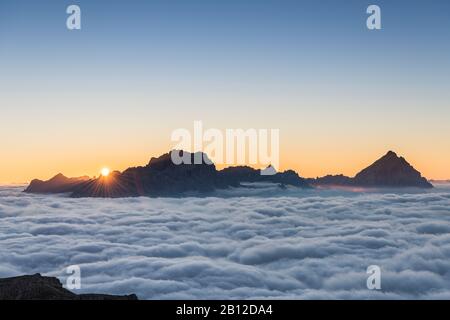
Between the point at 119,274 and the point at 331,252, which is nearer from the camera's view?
the point at 119,274

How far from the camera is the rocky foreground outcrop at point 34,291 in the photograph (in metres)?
34.1

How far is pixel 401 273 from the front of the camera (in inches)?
4712

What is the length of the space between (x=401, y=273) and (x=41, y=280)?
4117 inches

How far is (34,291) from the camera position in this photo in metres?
34.9

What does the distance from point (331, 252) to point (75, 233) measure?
97697 mm

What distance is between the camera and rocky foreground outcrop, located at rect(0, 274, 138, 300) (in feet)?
112

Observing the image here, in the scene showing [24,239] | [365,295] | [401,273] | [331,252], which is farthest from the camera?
[24,239]

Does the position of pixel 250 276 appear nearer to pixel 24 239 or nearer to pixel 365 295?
pixel 365 295
